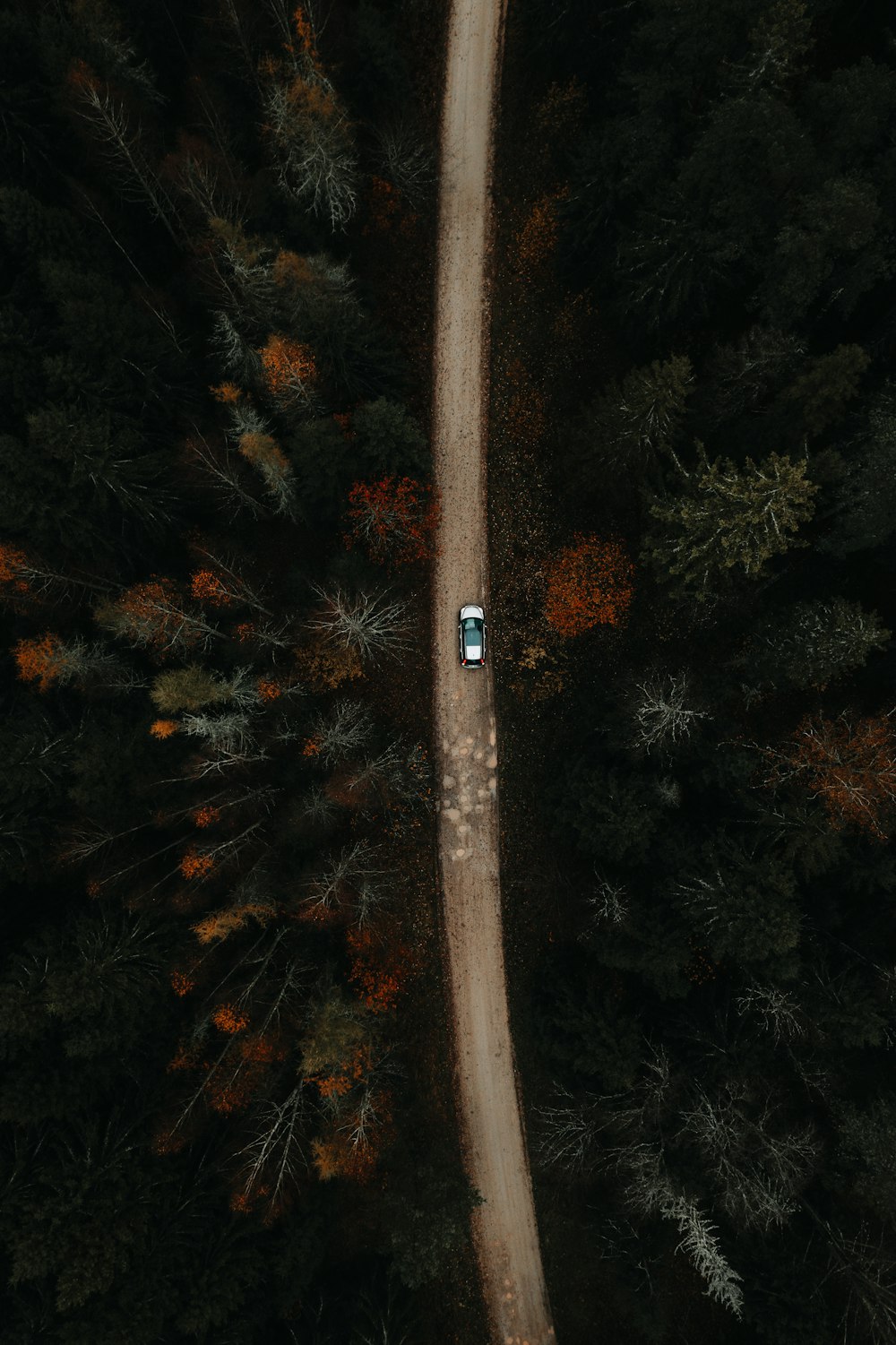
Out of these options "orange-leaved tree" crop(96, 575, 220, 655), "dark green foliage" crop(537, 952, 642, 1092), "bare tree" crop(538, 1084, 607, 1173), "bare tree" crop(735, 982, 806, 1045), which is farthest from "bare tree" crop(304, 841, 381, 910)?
"bare tree" crop(735, 982, 806, 1045)

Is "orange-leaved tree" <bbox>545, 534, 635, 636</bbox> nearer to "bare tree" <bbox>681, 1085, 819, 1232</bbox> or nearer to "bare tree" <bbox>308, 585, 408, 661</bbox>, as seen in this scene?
"bare tree" <bbox>308, 585, 408, 661</bbox>

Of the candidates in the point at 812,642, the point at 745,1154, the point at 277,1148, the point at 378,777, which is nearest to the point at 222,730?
the point at 378,777

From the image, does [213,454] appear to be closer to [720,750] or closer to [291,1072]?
[720,750]

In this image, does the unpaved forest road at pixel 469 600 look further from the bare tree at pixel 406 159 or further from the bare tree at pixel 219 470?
the bare tree at pixel 219 470

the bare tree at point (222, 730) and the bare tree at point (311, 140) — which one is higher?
the bare tree at point (311, 140)

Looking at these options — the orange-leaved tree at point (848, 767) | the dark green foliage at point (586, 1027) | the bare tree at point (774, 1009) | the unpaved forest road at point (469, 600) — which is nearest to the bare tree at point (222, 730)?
the unpaved forest road at point (469, 600)

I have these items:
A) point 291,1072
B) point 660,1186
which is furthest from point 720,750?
point 291,1072

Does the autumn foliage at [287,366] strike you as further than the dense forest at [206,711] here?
Yes
